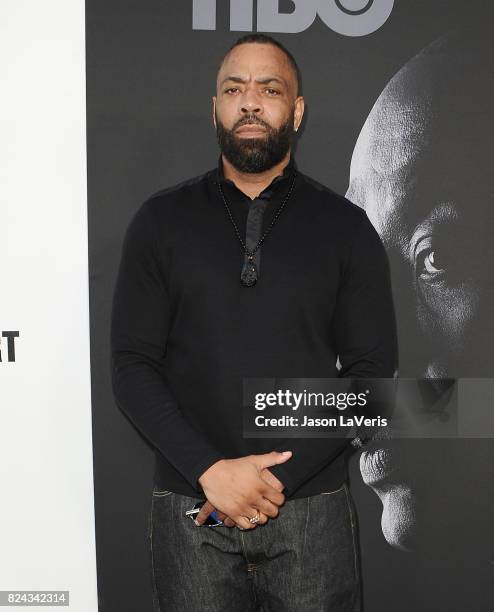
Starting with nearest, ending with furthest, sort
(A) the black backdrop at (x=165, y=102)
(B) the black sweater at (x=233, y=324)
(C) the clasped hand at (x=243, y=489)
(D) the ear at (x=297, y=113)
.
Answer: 1. (C) the clasped hand at (x=243, y=489)
2. (B) the black sweater at (x=233, y=324)
3. (D) the ear at (x=297, y=113)
4. (A) the black backdrop at (x=165, y=102)

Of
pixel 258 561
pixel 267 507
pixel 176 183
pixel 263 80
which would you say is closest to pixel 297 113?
pixel 263 80

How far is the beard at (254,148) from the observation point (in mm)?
1743

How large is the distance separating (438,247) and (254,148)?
2.49ft

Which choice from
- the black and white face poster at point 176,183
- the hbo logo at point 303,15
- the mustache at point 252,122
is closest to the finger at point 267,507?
the black and white face poster at point 176,183

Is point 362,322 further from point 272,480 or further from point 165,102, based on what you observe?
point 165,102

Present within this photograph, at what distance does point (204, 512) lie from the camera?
1579mm

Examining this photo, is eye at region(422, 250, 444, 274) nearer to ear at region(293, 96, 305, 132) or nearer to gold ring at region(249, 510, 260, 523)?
ear at region(293, 96, 305, 132)

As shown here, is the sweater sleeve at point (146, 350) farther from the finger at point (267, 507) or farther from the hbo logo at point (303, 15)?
the hbo logo at point (303, 15)

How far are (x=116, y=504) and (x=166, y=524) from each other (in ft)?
1.96

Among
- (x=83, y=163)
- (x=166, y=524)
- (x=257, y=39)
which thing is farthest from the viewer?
(x=83, y=163)

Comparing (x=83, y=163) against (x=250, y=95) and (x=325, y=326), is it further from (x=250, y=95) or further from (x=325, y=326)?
(x=325, y=326)

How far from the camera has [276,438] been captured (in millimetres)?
1684

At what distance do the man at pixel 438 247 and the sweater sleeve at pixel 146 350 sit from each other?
2.55 ft

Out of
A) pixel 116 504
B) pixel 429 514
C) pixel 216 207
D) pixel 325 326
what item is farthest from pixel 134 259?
pixel 429 514
